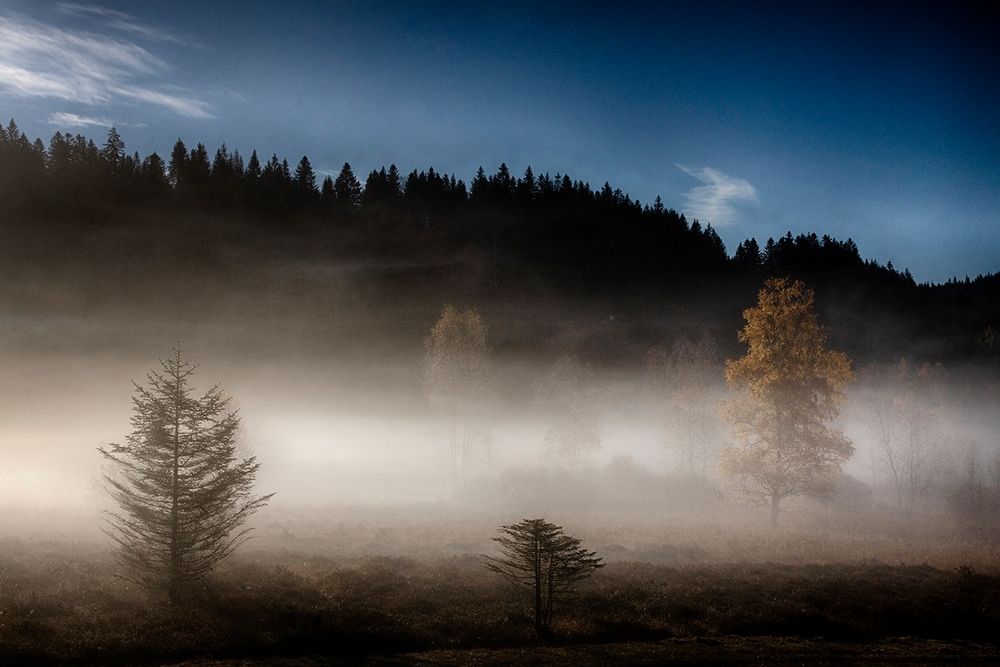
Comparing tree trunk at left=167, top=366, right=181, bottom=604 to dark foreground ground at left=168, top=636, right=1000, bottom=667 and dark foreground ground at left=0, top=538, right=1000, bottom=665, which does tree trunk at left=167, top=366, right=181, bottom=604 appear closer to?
dark foreground ground at left=0, top=538, right=1000, bottom=665

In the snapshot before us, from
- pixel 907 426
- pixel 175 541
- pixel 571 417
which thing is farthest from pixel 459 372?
pixel 907 426

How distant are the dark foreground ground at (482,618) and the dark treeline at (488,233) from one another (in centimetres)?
10168

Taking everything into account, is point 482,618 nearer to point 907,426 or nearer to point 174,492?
point 174,492

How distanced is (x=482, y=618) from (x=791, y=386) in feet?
71.3

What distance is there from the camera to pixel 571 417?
56.0m

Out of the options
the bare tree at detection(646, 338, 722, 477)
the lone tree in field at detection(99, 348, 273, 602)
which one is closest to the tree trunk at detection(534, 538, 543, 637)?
the lone tree in field at detection(99, 348, 273, 602)

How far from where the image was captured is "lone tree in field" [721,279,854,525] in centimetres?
3127

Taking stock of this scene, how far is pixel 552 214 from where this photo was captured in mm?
162625

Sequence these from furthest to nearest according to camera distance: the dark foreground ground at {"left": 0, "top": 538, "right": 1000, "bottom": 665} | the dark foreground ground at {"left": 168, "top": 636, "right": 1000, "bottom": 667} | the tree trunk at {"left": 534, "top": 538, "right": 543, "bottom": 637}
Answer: the tree trunk at {"left": 534, "top": 538, "right": 543, "bottom": 637} < the dark foreground ground at {"left": 0, "top": 538, "right": 1000, "bottom": 665} < the dark foreground ground at {"left": 168, "top": 636, "right": 1000, "bottom": 667}

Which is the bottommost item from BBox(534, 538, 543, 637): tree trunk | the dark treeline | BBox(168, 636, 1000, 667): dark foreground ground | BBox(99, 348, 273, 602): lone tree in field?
BBox(168, 636, 1000, 667): dark foreground ground

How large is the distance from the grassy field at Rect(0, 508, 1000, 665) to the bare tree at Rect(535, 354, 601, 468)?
3098cm

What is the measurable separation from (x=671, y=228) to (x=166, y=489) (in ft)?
543

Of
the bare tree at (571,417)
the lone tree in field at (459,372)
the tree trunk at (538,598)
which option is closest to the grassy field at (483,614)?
the tree trunk at (538,598)

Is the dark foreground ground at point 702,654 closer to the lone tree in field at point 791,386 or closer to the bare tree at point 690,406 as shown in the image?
the lone tree in field at point 791,386
